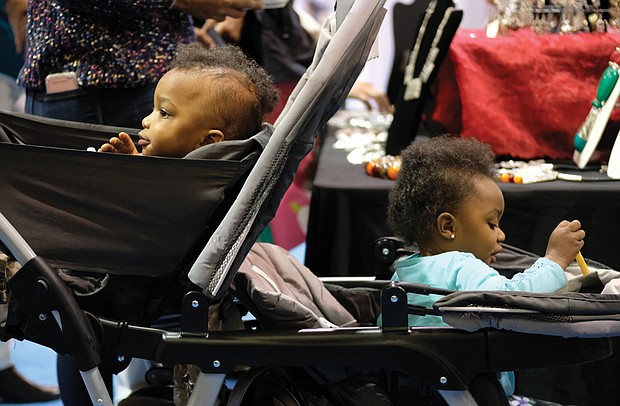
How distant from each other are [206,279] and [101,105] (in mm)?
709

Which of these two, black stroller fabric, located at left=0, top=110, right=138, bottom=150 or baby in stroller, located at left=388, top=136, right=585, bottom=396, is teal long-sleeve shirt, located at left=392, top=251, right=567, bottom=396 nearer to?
baby in stroller, located at left=388, top=136, right=585, bottom=396

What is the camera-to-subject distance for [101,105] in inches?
74.0

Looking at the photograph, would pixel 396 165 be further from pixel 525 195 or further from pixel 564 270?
pixel 564 270

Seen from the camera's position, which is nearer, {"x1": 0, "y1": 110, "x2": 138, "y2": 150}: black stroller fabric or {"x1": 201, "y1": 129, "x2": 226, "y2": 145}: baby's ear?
{"x1": 201, "y1": 129, "x2": 226, "y2": 145}: baby's ear

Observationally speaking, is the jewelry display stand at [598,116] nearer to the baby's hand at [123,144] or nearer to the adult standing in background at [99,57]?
the adult standing in background at [99,57]

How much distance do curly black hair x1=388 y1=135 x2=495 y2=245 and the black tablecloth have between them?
1.26ft

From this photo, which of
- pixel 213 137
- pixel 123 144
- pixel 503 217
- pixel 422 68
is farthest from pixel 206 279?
pixel 422 68

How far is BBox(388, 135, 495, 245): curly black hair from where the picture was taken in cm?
160

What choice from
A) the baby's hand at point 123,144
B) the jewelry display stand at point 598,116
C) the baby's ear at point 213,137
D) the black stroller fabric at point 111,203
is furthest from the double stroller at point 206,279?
the jewelry display stand at point 598,116

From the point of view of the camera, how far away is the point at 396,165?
2.18 metres

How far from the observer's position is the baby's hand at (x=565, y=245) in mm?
1527

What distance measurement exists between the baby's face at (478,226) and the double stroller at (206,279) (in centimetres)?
28

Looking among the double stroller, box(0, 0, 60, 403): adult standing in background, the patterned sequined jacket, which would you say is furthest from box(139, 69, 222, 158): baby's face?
box(0, 0, 60, 403): adult standing in background

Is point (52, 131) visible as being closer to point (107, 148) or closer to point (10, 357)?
point (107, 148)
